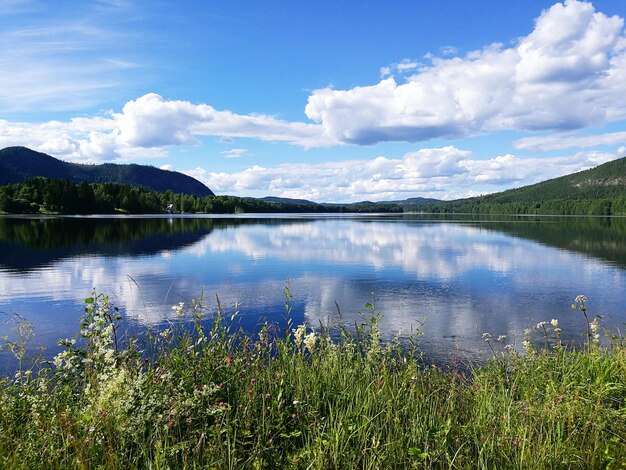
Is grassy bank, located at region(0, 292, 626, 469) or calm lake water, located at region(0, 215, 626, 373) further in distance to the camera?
calm lake water, located at region(0, 215, 626, 373)

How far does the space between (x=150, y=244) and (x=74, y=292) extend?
35.5 meters

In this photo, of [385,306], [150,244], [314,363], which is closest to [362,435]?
[314,363]

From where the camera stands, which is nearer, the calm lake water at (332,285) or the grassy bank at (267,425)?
the grassy bank at (267,425)

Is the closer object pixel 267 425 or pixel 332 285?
pixel 267 425

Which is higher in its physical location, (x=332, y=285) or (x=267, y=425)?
(x=267, y=425)

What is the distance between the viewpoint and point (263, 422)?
6.38 metres

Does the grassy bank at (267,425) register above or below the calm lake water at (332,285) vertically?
above

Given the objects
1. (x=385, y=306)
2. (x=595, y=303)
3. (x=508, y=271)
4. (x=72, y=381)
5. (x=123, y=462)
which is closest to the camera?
(x=123, y=462)

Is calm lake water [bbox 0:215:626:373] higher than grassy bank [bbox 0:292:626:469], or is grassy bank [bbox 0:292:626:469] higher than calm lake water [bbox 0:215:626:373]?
grassy bank [bbox 0:292:626:469]

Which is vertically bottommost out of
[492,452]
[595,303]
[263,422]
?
[595,303]

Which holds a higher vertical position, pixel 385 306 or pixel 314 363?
pixel 314 363

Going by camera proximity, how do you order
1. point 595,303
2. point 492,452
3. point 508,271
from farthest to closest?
point 508,271 < point 595,303 < point 492,452

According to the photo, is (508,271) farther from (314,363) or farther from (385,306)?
(314,363)

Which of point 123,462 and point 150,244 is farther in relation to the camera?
point 150,244
